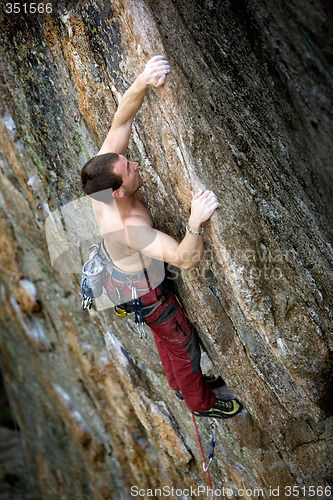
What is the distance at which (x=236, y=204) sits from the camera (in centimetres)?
300

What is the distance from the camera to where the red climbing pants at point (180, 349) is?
3449 millimetres

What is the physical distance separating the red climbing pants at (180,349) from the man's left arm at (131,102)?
3.52 ft

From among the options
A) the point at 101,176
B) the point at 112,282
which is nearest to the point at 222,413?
the point at 112,282

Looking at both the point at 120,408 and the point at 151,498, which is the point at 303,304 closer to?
the point at 120,408

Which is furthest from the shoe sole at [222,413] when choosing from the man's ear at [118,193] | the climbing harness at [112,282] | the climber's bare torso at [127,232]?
the man's ear at [118,193]

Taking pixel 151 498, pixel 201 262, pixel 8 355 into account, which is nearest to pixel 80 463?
pixel 151 498

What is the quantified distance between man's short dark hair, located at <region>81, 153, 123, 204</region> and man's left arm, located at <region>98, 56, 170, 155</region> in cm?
23

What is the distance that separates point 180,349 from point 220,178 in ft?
4.51

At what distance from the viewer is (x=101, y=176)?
2.77m

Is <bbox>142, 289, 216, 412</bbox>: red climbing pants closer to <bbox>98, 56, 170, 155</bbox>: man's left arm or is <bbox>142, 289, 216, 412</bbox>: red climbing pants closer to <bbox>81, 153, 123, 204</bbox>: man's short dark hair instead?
<bbox>81, 153, 123, 204</bbox>: man's short dark hair

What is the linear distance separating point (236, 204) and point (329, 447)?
2.14 meters

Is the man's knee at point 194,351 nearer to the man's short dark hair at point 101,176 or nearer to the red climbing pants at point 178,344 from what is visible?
the red climbing pants at point 178,344

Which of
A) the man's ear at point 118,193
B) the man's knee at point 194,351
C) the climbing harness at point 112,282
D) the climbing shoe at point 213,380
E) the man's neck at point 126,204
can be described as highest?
the man's ear at point 118,193

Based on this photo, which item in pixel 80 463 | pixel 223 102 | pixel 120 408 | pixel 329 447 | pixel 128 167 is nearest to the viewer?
pixel 128 167
